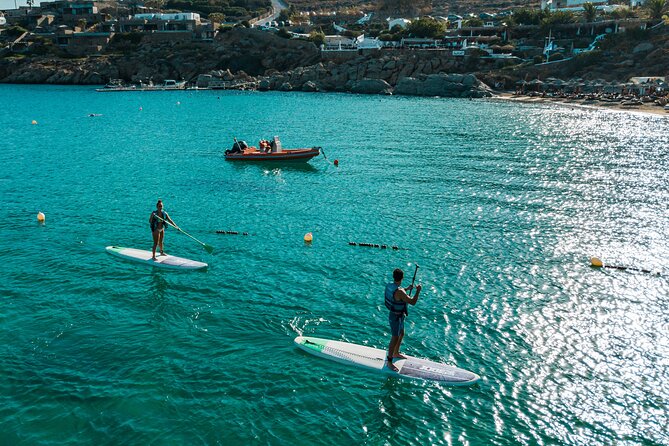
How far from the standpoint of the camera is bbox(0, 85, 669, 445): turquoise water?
15531mm

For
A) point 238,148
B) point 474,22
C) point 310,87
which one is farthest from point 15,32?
point 238,148

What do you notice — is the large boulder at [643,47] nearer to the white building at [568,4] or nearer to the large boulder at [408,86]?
the large boulder at [408,86]

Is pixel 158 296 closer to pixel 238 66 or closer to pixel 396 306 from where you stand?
pixel 396 306

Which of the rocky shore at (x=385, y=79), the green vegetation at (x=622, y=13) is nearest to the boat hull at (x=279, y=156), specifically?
the rocky shore at (x=385, y=79)

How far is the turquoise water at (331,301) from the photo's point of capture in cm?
1553

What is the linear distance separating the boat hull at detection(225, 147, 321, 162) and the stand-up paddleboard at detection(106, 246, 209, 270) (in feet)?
79.9

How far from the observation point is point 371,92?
12600cm

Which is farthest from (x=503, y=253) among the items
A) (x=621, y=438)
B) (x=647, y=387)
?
(x=621, y=438)

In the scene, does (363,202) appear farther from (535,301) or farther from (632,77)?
(632,77)

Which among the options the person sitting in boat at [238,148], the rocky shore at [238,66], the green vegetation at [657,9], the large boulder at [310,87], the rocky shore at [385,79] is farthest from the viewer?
the large boulder at [310,87]

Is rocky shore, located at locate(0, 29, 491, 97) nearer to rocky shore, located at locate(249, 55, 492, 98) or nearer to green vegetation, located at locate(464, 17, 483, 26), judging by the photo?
rocky shore, located at locate(249, 55, 492, 98)

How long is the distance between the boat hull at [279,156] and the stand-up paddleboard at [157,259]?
24366 mm

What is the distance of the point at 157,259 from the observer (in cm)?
2611

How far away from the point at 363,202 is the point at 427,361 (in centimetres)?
2040
